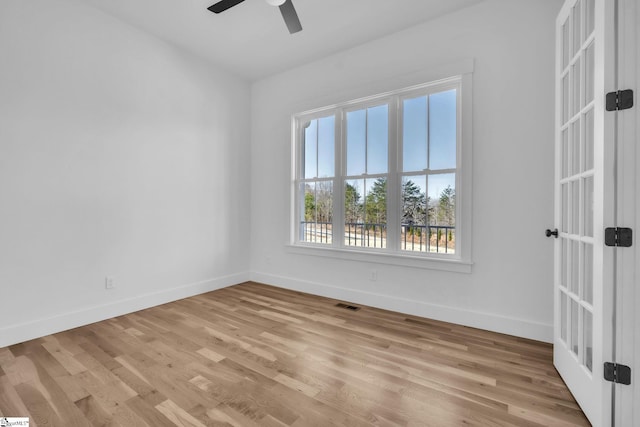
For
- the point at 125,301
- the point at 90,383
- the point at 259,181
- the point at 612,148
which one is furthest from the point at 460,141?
the point at 125,301

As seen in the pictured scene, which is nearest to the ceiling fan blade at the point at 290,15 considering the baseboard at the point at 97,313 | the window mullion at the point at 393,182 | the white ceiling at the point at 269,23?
the white ceiling at the point at 269,23

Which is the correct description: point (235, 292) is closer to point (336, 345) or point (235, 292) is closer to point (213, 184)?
point (213, 184)

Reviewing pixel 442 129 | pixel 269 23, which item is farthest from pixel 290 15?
pixel 442 129

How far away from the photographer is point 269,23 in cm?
321

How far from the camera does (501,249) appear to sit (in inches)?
109

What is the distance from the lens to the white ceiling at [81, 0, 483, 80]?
291 cm

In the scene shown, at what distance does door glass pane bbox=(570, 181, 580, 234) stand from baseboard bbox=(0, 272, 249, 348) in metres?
3.89

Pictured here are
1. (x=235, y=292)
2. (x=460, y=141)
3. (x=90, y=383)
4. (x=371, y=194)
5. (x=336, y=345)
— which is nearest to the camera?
(x=90, y=383)

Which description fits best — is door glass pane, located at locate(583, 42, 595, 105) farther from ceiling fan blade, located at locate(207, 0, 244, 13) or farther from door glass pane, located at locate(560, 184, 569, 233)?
ceiling fan blade, located at locate(207, 0, 244, 13)

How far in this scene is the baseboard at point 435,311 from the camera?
102 inches

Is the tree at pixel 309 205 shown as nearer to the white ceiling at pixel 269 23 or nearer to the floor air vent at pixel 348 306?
the floor air vent at pixel 348 306

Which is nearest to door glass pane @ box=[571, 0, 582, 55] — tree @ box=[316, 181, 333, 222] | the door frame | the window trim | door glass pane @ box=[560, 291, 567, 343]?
the door frame

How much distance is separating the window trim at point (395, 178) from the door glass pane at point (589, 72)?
116 centimetres

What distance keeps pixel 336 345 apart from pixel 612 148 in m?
2.15
